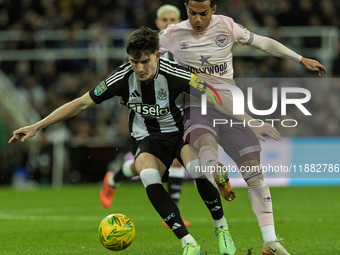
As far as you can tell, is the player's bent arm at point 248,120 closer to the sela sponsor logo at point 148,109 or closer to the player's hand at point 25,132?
the sela sponsor logo at point 148,109

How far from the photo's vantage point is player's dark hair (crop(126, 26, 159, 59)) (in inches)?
254

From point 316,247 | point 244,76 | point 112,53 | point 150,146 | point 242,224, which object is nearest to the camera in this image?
point 150,146

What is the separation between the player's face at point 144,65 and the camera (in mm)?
6516

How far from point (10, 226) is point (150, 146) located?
12.9ft

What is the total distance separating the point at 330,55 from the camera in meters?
18.1

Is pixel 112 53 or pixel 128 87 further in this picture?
pixel 112 53

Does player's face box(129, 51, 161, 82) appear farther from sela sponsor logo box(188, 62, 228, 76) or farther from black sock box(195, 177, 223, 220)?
black sock box(195, 177, 223, 220)

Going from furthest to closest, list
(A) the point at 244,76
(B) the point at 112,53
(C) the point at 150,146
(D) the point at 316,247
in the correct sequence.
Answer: (B) the point at 112,53 → (A) the point at 244,76 → (D) the point at 316,247 → (C) the point at 150,146

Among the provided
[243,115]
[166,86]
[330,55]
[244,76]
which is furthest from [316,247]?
[330,55]

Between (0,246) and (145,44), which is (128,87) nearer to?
(145,44)

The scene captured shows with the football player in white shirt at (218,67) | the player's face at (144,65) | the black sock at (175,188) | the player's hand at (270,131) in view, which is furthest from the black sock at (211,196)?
the black sock at (175,188)

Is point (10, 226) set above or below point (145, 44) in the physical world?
below

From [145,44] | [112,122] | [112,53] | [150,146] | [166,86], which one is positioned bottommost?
[112,122]

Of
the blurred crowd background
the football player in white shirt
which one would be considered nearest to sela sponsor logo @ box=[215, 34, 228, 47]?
the football player in white shirt
